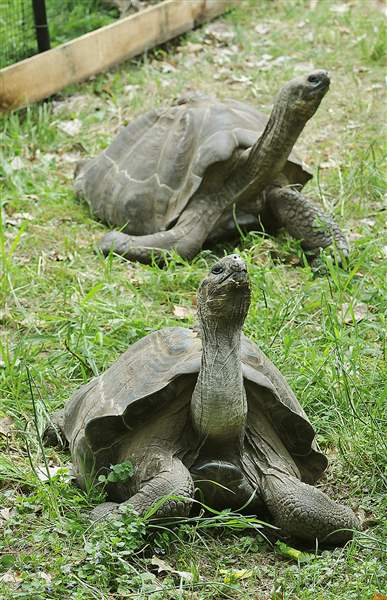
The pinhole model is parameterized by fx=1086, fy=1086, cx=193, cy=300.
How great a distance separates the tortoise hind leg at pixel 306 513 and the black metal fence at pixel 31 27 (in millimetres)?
5599

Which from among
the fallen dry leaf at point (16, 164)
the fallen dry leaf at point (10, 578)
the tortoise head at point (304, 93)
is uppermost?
the tortoise head at point (304, 93)

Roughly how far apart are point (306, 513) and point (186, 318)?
190 cm

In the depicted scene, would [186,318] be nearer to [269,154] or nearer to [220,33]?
[269,154]

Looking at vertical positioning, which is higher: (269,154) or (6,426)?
(269,154)

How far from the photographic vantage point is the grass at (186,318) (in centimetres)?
349

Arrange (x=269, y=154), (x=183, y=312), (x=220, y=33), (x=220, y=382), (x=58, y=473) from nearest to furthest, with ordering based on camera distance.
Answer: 1. (x=220, y=382)
2. (x=58, y=473)
3. (x=183, y=312)
4. (x=269, y=154)
5. (x=220, y=33)

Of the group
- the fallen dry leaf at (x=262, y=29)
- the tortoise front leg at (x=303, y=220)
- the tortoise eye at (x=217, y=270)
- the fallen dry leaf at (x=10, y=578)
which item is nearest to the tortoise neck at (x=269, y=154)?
the tortoise front leg at (x=303, y=220)

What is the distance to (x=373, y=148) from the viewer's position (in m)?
7.25

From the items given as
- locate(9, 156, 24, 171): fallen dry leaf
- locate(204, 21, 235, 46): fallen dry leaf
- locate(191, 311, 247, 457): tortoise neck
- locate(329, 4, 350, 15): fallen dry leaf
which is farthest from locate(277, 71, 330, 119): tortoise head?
locate(329, 4, 350, 15): fallen dry leaf

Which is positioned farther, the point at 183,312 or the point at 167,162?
the point at 167,162

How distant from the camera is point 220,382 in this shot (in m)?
3.55

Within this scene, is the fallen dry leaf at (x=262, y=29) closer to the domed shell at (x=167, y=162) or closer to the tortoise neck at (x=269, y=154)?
the domed shell at (x=167, y=162)

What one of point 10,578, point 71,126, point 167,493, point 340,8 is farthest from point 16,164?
point 340,8

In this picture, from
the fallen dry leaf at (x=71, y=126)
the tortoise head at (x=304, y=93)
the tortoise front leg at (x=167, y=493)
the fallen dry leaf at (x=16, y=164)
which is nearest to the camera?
the tortoise front leg at (x=167, y=493)
